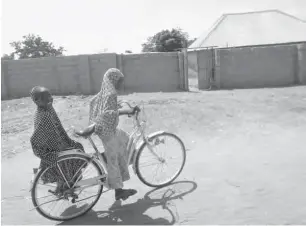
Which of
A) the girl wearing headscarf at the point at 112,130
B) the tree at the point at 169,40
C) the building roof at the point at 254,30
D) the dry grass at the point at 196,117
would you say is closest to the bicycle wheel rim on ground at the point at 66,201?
the girl wearing headscarf at the point at 112,130

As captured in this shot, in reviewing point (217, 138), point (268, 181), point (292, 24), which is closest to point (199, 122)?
point (217, 138)

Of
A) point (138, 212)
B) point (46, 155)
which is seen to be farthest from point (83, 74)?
point (138, 212)

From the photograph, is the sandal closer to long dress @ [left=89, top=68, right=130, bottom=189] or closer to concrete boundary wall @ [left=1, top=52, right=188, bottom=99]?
long dress @ [left=89, top=68, right=130, bottom=189]

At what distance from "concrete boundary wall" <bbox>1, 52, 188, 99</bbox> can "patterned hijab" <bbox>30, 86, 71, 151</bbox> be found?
10027 millimetres

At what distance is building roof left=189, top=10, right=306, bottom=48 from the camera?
30594mm

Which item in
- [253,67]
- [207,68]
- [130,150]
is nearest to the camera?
[130,150]

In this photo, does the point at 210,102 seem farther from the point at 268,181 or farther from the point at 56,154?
the point at 56,154

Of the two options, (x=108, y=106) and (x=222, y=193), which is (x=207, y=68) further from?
(x=108, y=106)

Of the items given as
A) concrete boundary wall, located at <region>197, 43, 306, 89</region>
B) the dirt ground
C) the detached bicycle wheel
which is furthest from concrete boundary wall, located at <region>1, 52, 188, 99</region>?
the detached bicycle wheel

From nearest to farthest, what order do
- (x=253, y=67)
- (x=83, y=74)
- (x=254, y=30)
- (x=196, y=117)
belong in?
(x=196, y=117), (x=83, y=74), (x=253, y=67), (x=254, y=30)

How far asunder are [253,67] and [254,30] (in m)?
19.5

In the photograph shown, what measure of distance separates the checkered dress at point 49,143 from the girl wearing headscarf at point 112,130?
0.38m

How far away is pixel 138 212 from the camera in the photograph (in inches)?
147

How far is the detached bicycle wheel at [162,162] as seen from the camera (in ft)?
14.2
